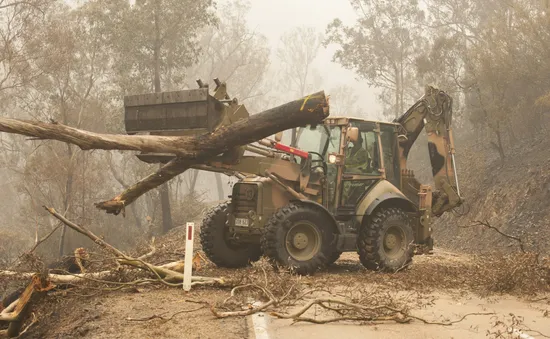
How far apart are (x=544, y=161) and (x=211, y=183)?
78727 mm

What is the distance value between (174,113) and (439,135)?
20.5ft

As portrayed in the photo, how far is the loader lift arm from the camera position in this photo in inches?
582

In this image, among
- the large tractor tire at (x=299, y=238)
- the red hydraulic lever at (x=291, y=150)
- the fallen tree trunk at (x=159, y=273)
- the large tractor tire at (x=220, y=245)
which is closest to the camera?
the fallen tree trunk at (x=159, y=273)

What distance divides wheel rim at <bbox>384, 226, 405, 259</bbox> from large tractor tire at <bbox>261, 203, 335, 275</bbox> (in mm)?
1306

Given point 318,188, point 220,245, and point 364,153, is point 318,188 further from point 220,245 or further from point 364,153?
point 220,245

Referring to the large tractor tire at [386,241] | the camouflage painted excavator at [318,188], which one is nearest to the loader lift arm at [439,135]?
the camouflage painted excavator at [318,188]

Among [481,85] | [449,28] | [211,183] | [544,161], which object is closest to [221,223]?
[544,161]

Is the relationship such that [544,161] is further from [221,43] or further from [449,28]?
[221,43]

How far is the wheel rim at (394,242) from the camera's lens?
521 inches

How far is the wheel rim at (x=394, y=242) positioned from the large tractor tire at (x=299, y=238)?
4.28 ft

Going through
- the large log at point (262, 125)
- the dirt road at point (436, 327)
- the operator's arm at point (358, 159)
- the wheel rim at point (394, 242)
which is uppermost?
the large log at point (262, 125)

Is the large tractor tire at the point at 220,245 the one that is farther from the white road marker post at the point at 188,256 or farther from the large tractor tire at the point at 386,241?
the white road marker post at the point at 188,256

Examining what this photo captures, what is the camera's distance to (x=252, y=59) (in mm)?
65812

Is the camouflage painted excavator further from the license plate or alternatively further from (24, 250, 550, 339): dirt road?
(24, 250, 550, 339): dirt road
